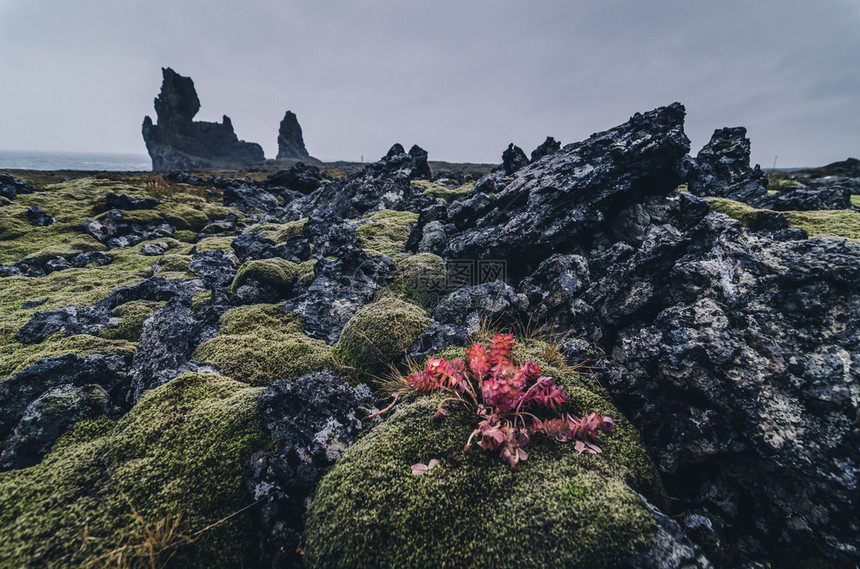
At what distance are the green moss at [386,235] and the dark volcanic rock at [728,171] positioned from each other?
34.4 ft

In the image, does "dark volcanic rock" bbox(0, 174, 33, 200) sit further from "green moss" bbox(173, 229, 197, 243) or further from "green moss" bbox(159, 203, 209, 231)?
"green moss" bbox(173, 229, 197, 243)

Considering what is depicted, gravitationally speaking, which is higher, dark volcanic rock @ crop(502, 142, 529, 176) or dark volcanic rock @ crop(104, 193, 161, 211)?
dark volcanic rock @ crop(502, 142, 529, 176)

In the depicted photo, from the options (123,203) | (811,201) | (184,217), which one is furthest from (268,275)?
(123,203)

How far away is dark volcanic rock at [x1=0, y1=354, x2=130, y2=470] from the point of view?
3.24 meters

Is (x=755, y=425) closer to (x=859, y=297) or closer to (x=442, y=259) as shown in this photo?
(x=859, y=297)

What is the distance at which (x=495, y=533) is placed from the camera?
2393 millimetres

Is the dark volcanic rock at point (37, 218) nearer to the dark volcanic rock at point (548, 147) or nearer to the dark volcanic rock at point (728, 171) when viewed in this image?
the dark volcanic rock at point (548, 147)

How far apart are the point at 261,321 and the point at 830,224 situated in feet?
→ 38.7

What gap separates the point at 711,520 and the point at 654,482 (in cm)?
43

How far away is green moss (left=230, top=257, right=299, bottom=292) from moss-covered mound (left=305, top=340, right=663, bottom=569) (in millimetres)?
6036

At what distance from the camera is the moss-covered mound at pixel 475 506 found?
230cm

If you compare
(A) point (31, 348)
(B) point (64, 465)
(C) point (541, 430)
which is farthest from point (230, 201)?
(C) point (541, 430)

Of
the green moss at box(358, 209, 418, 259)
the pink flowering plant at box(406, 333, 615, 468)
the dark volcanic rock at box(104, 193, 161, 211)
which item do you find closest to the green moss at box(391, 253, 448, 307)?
the green moss at box(358, 209, 418, 259)

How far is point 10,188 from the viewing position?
70.9 feet
